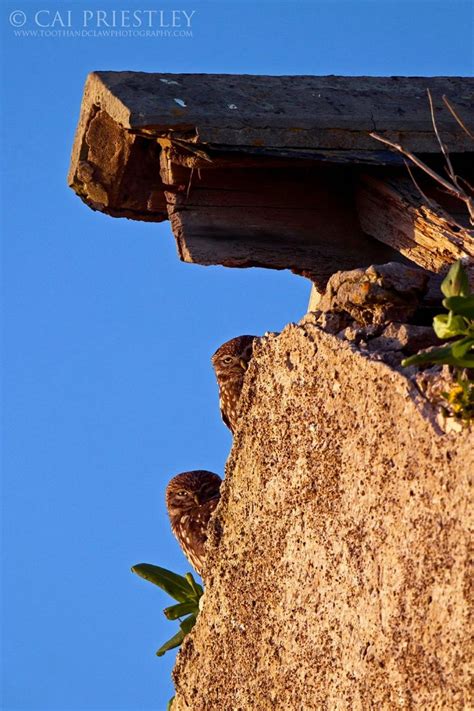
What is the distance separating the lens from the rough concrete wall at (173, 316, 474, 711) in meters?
3.55

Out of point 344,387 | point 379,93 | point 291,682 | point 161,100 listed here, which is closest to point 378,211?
point 379,93

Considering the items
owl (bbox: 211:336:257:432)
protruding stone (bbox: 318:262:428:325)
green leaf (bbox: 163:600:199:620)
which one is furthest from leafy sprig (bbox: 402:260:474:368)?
green leaf (bbox: 163:600:199:620)

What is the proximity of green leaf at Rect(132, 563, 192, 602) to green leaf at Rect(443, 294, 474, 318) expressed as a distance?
250cm

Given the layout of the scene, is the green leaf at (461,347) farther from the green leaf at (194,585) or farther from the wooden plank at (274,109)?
the green leaf at (194,585)

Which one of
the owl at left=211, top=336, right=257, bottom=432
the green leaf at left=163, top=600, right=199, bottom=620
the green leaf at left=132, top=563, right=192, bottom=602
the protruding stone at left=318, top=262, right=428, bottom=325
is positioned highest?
the owl at left=211, top=336, right=257, bottom=432

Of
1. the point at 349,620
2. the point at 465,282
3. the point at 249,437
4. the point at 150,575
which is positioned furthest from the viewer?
the point at 150,575

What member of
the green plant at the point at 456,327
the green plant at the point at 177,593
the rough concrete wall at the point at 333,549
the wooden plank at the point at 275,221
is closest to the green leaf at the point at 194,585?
the green plant at the point at 177,593

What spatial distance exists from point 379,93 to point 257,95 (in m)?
0.49

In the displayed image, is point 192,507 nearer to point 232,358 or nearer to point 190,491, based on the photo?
point 190,491

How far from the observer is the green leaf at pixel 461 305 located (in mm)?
3324

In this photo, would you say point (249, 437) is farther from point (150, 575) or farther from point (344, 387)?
point (150, 575)

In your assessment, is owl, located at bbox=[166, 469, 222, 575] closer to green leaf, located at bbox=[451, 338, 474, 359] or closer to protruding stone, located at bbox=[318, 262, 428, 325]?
protruding stone, located at bbox=[318, 262, 428, 325]

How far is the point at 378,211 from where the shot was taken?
5285mm

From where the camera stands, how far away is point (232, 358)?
18.1 ft
